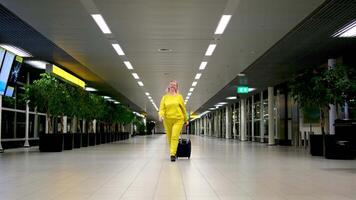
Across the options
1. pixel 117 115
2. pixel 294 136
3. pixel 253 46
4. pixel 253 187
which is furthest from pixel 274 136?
pixel 253 187

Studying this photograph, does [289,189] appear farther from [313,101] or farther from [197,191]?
[313,101]

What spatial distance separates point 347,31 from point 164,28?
5.28m

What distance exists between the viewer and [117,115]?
120ft

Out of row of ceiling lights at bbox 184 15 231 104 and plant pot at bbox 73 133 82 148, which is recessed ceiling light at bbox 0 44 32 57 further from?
row of ceiling lights at bbox 184 15 231 104

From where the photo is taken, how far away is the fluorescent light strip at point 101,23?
1155cm

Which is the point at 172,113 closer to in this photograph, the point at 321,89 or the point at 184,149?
the point at 184,149

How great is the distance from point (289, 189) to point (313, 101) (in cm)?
864

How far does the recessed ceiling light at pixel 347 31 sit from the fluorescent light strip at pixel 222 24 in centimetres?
328

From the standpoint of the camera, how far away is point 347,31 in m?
12.9

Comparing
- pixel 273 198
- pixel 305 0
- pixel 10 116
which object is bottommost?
pixel 273 198

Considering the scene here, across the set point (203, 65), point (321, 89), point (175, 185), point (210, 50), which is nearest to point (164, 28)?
point (210, 50)

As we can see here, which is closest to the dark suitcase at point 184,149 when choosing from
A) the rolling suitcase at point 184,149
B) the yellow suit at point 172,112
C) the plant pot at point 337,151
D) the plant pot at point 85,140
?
the rolling suitcase at point 184,149

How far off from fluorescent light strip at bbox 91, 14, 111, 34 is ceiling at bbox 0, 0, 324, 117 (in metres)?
0.16

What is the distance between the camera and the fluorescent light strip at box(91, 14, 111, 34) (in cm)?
1155
